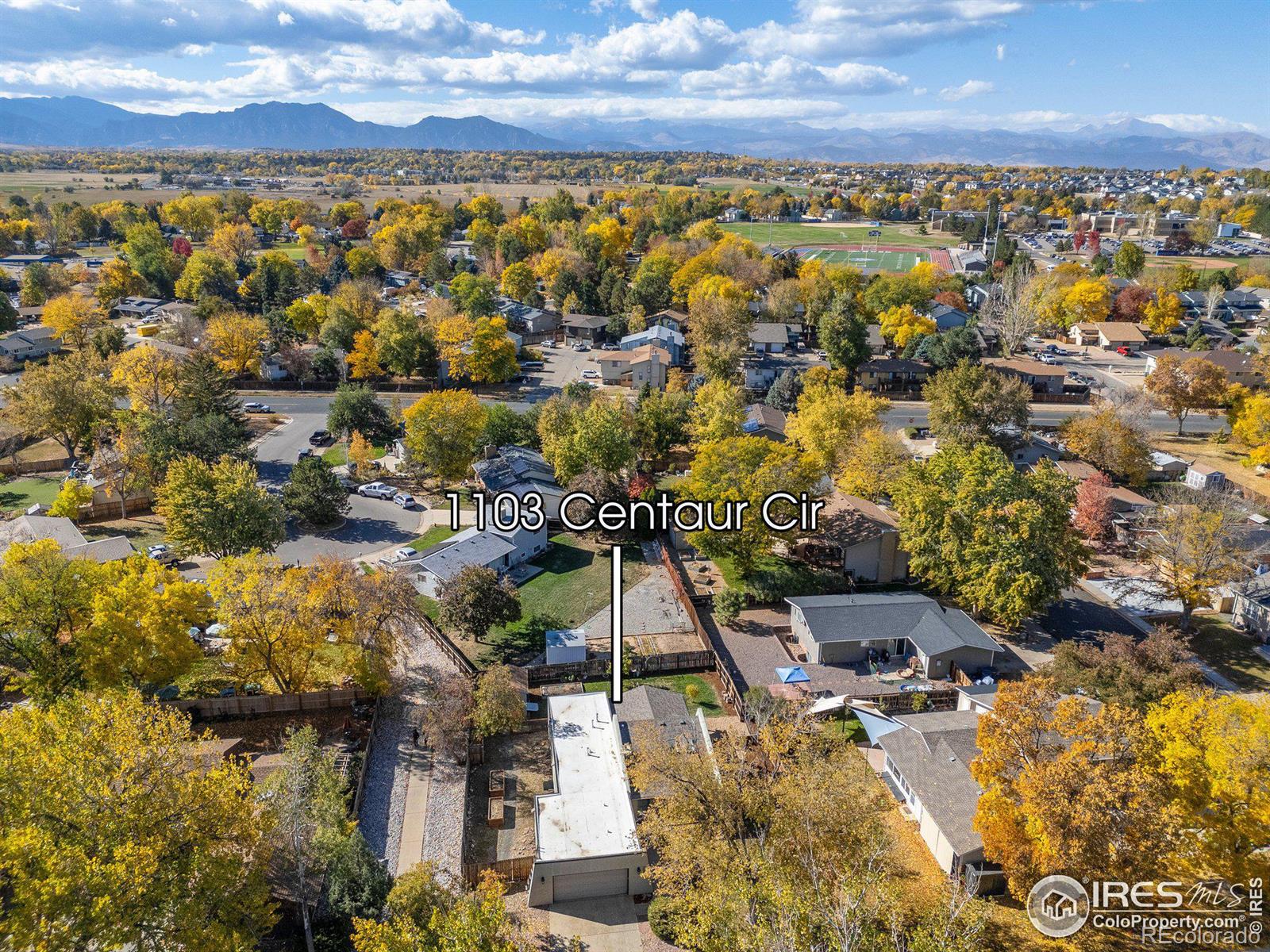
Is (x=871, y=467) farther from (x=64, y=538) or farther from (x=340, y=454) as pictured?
(x=64, y=538)

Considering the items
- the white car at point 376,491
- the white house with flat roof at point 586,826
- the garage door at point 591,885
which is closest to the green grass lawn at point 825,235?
the white car at point 376,491

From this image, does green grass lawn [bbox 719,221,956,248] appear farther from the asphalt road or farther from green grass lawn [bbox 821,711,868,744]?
green grass lawn [bbox 821,711,868,744]

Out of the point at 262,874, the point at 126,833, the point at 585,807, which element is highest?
the point at 126,833

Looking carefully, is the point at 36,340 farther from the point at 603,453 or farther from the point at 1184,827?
the point at 1184,827

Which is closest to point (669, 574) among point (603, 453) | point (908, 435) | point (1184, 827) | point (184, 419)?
point (603, 453)

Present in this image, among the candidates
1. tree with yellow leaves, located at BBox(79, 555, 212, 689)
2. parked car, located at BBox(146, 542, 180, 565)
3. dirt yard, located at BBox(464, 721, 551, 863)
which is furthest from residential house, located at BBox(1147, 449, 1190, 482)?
parked car, located at BBox(146, 542, 180, 565)

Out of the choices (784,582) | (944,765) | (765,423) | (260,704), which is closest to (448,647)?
(260,704)
